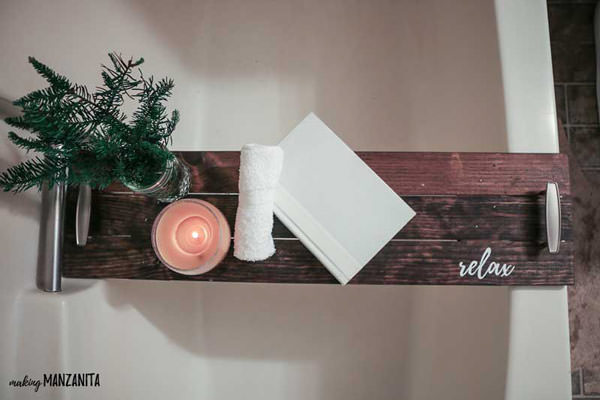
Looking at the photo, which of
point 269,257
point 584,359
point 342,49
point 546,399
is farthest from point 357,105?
point 584,359

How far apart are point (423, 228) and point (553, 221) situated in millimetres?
220

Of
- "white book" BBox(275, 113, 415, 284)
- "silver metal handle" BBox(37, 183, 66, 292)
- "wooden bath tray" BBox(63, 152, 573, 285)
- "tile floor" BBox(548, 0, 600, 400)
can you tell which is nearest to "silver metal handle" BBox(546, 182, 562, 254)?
"wooden bath tray" BBox(63, 152, 573, 285)

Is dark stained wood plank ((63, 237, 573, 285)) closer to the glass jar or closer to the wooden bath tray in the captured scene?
the wooden bath tray

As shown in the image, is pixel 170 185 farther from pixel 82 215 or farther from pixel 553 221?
pixel 553 221

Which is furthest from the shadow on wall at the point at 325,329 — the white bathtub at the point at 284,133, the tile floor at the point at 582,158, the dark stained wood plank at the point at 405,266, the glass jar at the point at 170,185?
the tile floor at the point at 582,158

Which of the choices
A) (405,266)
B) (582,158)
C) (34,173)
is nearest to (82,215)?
(34,173)

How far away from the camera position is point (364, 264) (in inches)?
24.7

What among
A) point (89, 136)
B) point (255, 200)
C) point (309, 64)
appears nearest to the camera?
point (89, 136)

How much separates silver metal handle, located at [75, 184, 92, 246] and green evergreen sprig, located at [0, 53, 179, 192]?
0.50 feet

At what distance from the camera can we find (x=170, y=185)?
576mm

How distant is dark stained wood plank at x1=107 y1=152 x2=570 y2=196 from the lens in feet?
2.14

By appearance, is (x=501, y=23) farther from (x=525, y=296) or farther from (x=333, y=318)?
(x=333, y=318)

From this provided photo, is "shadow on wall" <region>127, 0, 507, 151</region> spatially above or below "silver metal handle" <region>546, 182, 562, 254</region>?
above

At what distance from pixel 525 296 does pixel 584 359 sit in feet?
2.79
